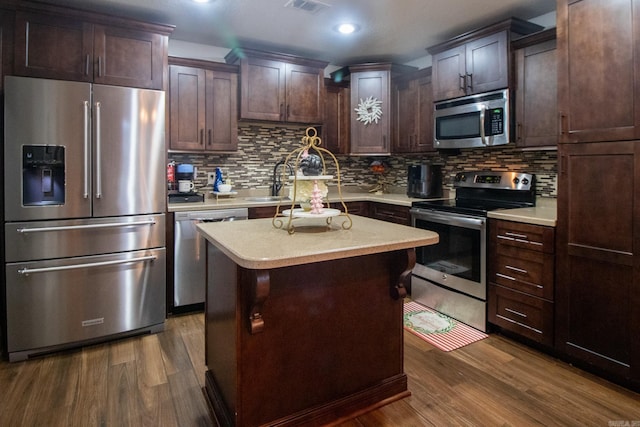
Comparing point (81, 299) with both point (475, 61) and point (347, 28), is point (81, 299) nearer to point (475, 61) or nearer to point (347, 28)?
point (347, 28)

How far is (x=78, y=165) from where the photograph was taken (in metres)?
2.50

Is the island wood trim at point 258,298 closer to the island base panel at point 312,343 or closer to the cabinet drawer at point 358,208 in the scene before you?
the island base panel at point 312,343

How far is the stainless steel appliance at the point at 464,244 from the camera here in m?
2.86

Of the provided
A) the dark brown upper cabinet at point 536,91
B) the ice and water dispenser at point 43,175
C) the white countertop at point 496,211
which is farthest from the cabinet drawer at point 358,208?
the ice and water dispenser at point 43,175

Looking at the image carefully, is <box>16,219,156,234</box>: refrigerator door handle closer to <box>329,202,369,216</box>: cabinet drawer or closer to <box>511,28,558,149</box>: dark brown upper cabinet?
<box>329,202,369,216</box>: cabinet drawer

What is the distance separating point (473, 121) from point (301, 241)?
7.53ft

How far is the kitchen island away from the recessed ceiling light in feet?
6.46

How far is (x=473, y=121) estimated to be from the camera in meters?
3.20

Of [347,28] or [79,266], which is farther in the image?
[347,28]

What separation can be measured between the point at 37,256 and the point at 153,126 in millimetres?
1111

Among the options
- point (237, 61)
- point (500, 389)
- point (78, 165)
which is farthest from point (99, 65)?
point (500, 389)

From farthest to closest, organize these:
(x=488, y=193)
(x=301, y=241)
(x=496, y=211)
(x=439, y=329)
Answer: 1. (x=488, y=193)
2. (x=439, y=329)
3. (x=496, y=211)
4. (x=301, y=241)

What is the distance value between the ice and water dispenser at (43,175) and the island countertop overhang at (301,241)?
1210 millimetres

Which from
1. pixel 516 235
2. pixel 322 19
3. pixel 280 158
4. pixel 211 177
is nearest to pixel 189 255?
pixel 211 177
